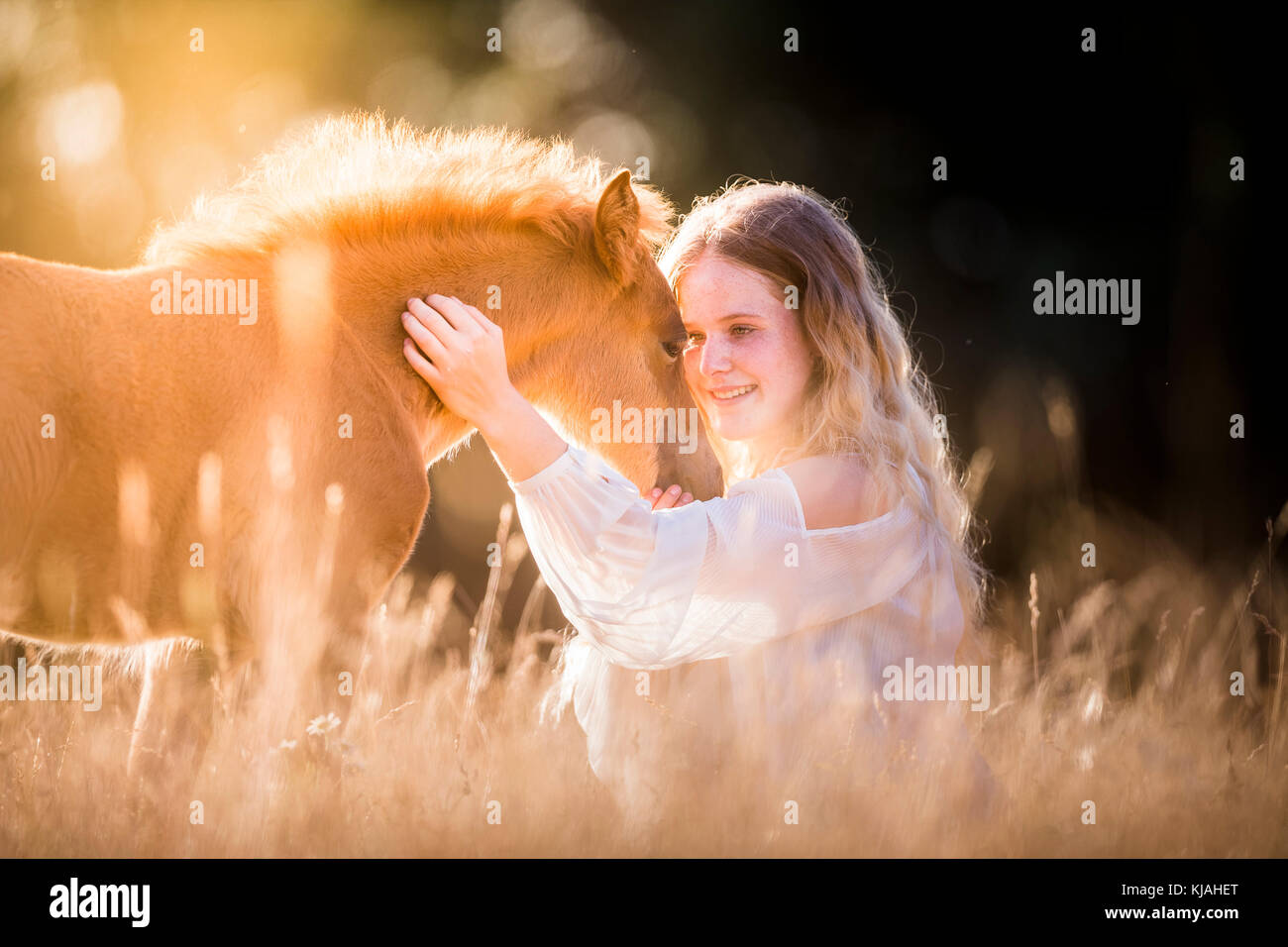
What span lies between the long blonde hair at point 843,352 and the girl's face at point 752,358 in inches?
1.8

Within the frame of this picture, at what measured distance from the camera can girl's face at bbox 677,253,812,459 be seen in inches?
139

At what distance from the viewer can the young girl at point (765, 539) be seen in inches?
116

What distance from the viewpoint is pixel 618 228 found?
3539mm

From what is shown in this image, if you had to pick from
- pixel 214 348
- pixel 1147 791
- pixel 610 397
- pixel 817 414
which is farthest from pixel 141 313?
pixel 1147 791

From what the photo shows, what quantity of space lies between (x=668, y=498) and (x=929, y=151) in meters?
6.33

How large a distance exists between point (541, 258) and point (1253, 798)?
2850 millimetres

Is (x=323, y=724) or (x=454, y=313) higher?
(x=454, y=313)

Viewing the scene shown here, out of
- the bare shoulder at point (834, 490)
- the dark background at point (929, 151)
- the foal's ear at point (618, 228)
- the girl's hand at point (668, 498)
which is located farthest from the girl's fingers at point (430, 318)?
the dark background at point (929, 151)

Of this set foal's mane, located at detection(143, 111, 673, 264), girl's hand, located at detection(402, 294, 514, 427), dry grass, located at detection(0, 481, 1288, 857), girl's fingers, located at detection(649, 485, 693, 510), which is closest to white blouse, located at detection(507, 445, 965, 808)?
dry grass, located at detection(0, 481, 1288, 857)

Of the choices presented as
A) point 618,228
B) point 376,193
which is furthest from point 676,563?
point 376,193

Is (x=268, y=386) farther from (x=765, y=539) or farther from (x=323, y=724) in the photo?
(x=765, y=539)

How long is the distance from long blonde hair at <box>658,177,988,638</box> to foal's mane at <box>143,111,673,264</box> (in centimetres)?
44

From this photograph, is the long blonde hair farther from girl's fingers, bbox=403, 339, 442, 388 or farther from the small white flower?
the small white flower

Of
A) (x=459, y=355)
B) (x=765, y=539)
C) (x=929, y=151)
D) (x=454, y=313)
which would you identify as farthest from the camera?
(x=929, y=151)
